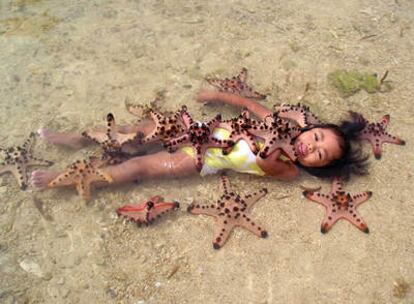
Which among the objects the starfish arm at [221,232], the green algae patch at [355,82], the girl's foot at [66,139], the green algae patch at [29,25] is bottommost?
the starfish arm at [221,232]

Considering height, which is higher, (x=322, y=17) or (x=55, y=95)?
(x=322, y=17)

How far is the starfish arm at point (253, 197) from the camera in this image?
5.71 metres

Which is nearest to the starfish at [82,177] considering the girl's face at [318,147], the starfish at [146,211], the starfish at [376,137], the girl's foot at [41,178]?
the girl's foot at [41,178]

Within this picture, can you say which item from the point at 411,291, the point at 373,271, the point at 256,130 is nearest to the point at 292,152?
the point at 256,130

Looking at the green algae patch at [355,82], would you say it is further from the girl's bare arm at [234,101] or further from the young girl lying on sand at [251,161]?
the girl's bare arm at [234,101]

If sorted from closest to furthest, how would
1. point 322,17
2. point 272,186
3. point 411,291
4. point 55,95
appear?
point 411,291 < point 272,186 < point 55,95 < point 322,17

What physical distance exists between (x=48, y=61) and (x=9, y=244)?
3932mm

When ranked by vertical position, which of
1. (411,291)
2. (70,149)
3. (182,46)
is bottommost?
(411,291)

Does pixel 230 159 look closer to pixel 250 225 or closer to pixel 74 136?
pixel 250 225

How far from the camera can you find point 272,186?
621 cm

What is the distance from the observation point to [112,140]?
582 centimetres

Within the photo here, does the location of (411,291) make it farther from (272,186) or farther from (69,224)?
(69,224)

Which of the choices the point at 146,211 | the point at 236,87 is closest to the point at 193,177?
the point at 146,211

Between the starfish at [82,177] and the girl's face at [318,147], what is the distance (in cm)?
270
